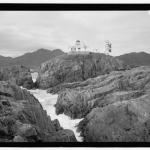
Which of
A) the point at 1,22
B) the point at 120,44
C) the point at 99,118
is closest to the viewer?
the point at 1,22

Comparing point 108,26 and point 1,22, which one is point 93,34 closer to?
point 108,26

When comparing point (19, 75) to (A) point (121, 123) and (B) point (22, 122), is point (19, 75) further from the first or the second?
(B) point (22, 122)

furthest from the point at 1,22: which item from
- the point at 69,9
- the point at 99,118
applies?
the point at 99,118

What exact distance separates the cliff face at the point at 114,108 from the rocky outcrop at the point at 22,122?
1383mm

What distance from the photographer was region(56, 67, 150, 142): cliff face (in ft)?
35.4

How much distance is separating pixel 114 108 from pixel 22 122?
4851 millimetres

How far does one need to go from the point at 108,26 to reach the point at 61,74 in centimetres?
2109

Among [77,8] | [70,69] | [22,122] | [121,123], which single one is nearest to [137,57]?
[121,123]

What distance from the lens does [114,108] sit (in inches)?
479

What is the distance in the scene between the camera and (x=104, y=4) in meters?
7.79

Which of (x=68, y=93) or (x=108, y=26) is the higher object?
(x=108, y=26)

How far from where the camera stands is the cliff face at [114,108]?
10.8 m

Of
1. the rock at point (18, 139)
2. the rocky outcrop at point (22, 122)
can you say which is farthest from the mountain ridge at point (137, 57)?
the rock at point (18, 139)

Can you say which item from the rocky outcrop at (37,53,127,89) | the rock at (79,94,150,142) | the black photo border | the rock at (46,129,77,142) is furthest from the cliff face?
the rocky outcrop at (37,53,127,89)
